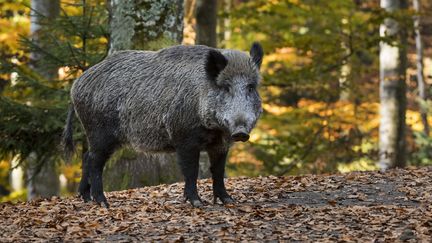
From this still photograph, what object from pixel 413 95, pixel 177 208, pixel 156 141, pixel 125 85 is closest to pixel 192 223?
pixel 177 208

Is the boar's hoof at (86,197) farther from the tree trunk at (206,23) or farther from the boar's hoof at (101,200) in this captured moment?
the tree trunk at (206,23)

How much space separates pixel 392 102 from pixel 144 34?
23.1 ft

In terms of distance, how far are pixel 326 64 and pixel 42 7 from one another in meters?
6.34

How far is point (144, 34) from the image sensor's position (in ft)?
39.1

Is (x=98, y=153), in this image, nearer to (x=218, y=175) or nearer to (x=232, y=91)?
(x=218, y=175)

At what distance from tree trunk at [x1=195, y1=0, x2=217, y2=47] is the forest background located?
0.06 feet

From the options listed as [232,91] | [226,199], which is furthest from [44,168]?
[232,91]

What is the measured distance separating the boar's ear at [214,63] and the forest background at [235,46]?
8.12 ft

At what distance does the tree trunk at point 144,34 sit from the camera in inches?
469

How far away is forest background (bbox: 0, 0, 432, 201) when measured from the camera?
1233cm

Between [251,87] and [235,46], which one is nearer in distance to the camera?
[251,87]

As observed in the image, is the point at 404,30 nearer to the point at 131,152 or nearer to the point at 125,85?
the point at 131,152

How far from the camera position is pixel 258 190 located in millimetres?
9312

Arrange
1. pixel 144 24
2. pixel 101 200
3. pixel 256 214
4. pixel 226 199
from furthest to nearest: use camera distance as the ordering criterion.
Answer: pixel 144 24 → pixel 101 200 → pixel 226 199 → pixel 256 214
